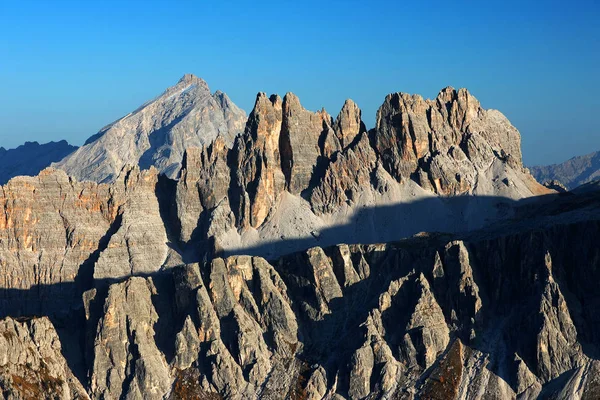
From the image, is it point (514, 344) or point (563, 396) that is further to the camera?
point (514, 344)

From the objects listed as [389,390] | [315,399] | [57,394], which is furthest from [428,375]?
[57,394]

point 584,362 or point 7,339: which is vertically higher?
point 7,339

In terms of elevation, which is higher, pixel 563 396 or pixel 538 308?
pixel 538 308

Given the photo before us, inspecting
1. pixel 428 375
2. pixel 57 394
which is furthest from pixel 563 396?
pixel 57 394

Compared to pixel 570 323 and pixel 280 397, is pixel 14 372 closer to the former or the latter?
pixel 280 397

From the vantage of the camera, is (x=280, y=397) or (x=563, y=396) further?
(x=280, y=397)

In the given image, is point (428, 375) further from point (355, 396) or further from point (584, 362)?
point (584, 362)

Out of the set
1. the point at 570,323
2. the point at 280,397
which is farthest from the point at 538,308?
the point at 280,397

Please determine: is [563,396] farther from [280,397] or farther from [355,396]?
[280,397]
